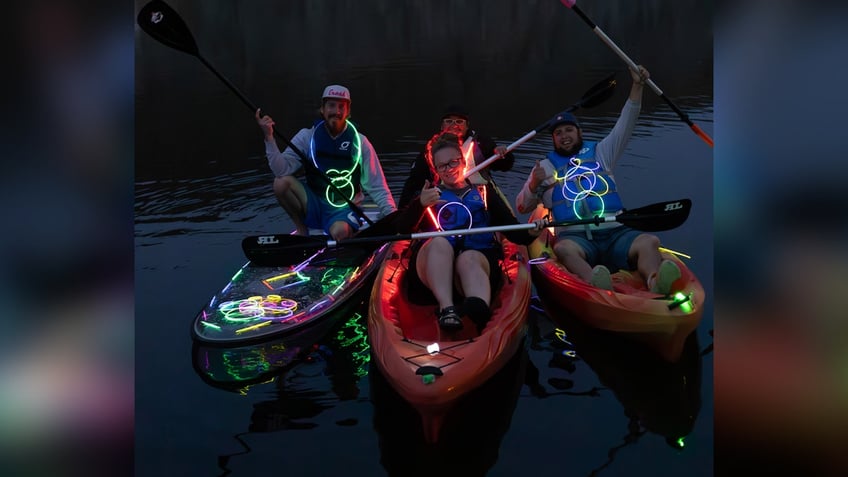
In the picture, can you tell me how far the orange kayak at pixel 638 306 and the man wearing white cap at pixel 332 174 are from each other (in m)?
1.62

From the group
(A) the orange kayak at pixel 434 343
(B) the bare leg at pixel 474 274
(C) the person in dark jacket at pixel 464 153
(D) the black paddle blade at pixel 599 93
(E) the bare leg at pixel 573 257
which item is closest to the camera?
(A) the orange kayak at pixel 434 343

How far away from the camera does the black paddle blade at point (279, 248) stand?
440 cm

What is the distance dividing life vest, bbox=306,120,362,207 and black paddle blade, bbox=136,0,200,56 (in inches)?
44.9

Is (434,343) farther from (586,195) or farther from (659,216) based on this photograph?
(586,195)

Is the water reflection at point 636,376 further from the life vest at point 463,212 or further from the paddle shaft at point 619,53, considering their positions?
the paddle shaft at point 619,53

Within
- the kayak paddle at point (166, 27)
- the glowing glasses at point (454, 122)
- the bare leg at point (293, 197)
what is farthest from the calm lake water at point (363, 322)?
the kayak paddle at point (166, 27)

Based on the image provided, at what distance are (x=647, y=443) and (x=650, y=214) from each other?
1392mm

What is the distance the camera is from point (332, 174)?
5543 mm

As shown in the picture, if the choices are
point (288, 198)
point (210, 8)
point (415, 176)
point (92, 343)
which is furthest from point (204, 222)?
point (210, 8)

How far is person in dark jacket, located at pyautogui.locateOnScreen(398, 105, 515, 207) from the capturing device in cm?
540

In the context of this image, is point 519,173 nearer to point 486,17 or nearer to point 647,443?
point 647,443

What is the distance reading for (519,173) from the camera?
8422 millimetres

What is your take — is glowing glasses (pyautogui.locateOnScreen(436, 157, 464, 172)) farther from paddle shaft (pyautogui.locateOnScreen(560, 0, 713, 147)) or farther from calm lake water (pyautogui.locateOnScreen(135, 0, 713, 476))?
paddle shaft (pyautogui.locateOnScreen(560, 0, 713, 147))

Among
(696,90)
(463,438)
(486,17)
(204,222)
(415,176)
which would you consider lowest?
(463,438)
